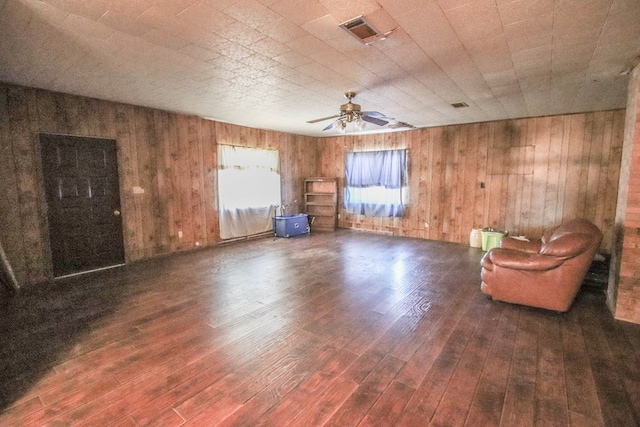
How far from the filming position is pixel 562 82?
138 inches

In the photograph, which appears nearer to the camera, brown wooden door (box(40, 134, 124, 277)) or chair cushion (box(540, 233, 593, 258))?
chair cushion (box(540, 233, 593, 258))

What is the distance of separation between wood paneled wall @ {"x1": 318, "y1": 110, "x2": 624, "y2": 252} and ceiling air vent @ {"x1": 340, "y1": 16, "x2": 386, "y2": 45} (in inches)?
180

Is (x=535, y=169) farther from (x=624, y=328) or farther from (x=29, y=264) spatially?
(x=29, y=264)

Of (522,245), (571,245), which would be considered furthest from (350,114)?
(522,245)

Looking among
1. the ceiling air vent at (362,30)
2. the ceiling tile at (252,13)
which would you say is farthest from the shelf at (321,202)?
the ceiling tile at (252,13)

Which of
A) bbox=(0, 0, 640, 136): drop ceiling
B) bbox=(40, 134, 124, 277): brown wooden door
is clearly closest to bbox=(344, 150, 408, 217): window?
bbox=(0, 0, 640, 136): drop ceiling

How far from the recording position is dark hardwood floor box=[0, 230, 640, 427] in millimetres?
1729

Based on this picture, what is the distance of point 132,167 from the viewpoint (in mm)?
4793

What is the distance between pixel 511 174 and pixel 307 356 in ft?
18.0

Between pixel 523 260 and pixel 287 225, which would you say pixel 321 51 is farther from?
pixel 287 225

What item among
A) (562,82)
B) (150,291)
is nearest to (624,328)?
(562,82)

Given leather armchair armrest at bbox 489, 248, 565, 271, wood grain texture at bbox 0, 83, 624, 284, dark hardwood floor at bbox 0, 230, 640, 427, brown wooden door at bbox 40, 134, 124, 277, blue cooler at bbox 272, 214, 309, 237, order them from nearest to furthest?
dark hardwood floor at bbox 0, 230, 640, 427
leather armchair armrest at bbox 489, 248, 565, 271
wood grain texture at bbox 0, 83, 624, 284
brown wooden door at bbox 40, 134, 124, 277
blue cooler at bbox 272, 214, 309, 237

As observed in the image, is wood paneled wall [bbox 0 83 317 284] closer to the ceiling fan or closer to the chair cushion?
the ceiling fan

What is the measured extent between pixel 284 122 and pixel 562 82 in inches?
175
